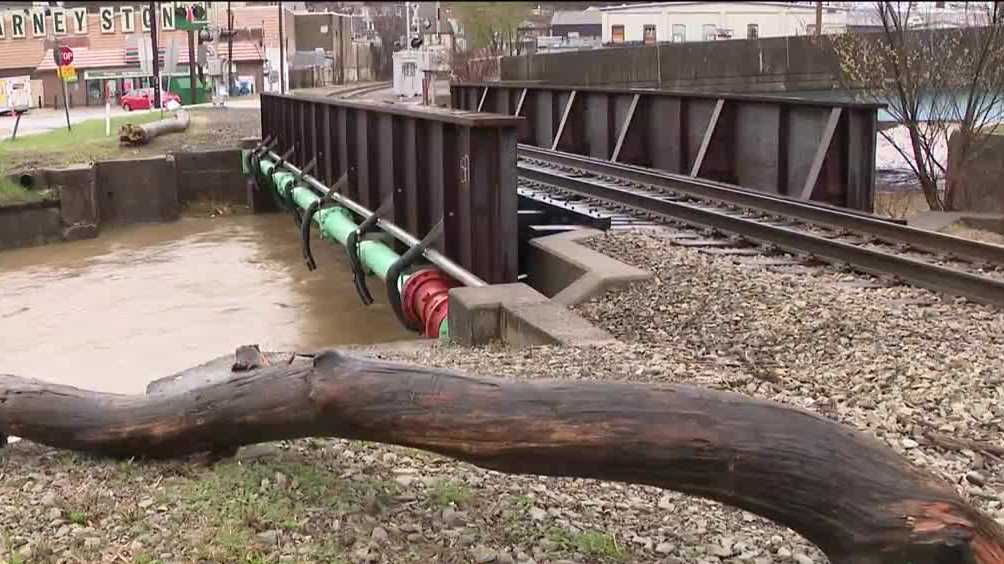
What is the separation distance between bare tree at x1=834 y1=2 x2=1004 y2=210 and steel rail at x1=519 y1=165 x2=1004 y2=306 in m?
3.73

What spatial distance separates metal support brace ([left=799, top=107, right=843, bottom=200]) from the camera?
40.4 ft

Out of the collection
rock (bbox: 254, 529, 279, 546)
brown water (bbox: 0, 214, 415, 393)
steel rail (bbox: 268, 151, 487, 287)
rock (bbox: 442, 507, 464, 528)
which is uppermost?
steel rail (bbox: 268, 151, 487, 287)

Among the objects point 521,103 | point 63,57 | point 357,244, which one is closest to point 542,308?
point 357,244

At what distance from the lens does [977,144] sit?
1442 centimetres

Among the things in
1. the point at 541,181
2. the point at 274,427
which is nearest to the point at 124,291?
the point at 541,181

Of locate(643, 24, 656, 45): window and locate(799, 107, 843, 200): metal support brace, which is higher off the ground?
locate(643, 24, 656, 45): window

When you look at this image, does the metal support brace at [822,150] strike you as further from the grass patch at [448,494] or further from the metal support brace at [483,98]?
the metal support brace at [483,98]

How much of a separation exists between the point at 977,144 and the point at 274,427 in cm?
1240

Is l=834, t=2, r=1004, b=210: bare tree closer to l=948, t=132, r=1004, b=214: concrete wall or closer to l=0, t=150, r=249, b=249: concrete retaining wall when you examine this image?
l=948, t=132, r=1004, b=214: concrete wall

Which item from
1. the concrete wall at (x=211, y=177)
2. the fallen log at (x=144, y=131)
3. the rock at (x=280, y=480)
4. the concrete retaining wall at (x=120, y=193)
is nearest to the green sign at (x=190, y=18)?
the fallen log at (x=144, y=131)

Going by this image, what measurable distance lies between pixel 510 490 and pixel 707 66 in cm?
2884

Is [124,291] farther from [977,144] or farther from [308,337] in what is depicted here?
[977,144]

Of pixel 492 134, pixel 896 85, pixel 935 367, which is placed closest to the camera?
pixel 935 367

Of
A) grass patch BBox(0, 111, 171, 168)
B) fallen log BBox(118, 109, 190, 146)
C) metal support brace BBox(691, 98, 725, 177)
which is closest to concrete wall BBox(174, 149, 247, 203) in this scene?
grass patch BBox(0, 111, 171, 168)
